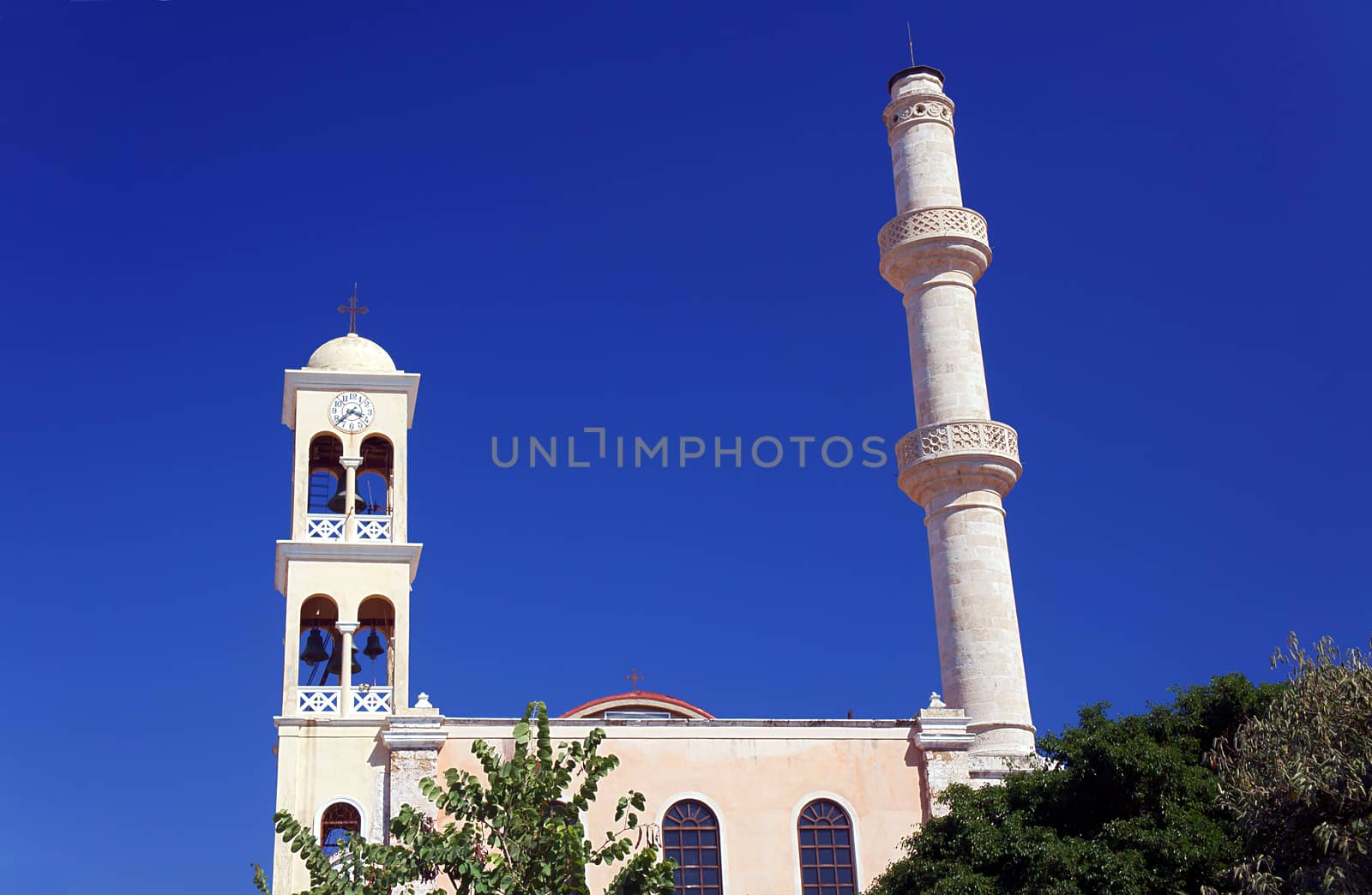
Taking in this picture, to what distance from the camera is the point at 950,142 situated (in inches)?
1362

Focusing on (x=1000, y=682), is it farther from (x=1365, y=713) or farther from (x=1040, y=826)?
(x=1365, y=713)

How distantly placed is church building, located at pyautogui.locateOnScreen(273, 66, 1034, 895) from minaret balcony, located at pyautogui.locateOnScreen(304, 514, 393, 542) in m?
0.03

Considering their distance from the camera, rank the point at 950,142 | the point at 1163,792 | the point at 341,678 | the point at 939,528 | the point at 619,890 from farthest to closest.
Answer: the point at 950,142 < the point at 939,528 < the point at 341,678 < the point at 1163,792 < the point at 619,890

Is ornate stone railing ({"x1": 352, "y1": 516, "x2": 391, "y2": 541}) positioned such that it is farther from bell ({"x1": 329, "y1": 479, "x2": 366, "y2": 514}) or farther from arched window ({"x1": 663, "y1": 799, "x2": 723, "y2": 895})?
arched window ({"x1": 663, "y1": 799, "x2": 723, "y2": 895})

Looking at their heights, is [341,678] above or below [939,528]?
below

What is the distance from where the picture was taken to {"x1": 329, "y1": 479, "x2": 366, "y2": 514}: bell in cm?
3050

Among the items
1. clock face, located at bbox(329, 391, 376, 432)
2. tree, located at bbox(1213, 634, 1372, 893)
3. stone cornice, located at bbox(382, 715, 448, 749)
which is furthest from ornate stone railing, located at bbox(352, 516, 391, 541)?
tree, located at bbox(1213, 634, 1372, 893)

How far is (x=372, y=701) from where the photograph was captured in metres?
28.5

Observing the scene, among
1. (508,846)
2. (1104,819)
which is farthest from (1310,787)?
(508,846)

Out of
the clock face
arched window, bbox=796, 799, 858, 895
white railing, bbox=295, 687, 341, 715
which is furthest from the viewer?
the clock face

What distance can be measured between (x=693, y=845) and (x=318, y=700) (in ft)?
22.0

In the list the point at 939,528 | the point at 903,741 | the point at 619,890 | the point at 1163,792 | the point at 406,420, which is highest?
the point at 406,420

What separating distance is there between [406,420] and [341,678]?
16.9 ft

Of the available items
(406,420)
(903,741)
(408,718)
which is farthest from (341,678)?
(903,741)
